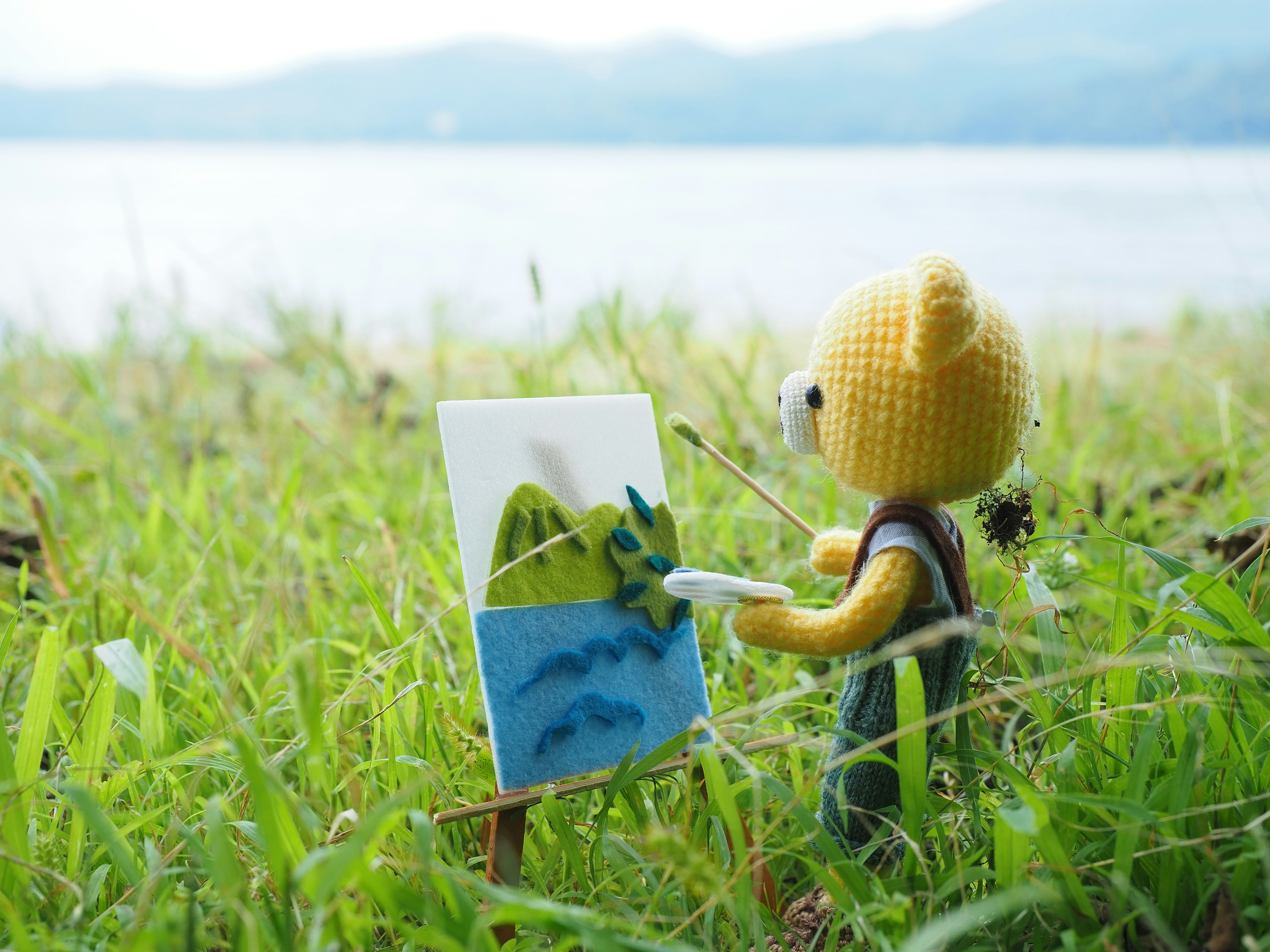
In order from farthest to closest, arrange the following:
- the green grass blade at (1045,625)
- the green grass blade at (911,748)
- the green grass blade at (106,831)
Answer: the green grass blade at (1045,625)
the green grass blade at (911,748)
the green grass blade at (106,831)

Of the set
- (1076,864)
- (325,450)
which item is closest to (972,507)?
(1076,864)

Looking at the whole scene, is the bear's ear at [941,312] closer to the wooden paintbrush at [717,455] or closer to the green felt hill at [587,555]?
the wooden paintbrush at [717,455]

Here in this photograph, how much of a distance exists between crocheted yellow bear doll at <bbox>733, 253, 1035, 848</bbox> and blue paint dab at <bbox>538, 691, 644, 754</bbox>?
0.16 meters

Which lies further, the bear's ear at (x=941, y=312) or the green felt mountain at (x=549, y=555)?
the green felt mountain at (x=549, y=555)

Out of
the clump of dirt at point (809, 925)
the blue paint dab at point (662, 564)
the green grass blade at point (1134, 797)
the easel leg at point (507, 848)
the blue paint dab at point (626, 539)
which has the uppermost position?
the blue paint dab at point (626, 539)

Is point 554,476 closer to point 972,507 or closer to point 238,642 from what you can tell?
point 238,642

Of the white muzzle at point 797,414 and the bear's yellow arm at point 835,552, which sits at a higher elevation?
the white muzzle at point 797,414

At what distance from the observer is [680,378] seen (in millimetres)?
2580

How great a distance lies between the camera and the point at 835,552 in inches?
40.3

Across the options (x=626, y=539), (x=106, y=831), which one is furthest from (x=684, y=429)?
(x=106, y=831)

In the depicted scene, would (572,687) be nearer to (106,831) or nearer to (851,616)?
(851,616)

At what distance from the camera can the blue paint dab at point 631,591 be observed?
1000 mm

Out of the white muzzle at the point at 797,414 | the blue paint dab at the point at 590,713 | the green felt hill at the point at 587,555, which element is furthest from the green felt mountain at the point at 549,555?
the white muzzle at the point at 797,414

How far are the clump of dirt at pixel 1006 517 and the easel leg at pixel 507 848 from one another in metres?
0.55
